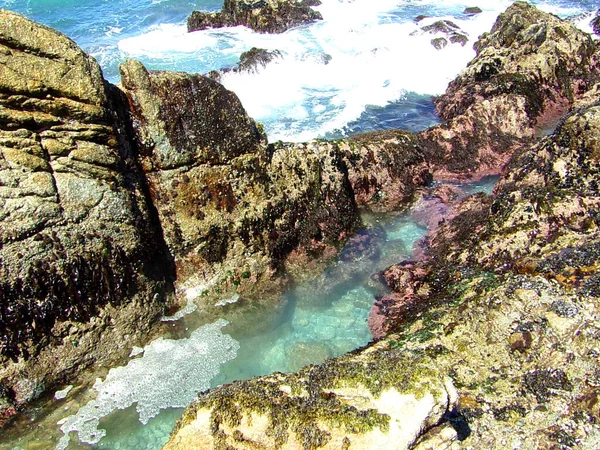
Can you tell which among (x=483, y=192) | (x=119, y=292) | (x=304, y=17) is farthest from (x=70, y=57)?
(x=304, y=17)

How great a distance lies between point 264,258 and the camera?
901 centimetres

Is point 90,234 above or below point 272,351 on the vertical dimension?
above

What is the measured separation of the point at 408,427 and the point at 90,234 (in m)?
5.52

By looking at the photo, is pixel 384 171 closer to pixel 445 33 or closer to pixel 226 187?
pixel 226 187

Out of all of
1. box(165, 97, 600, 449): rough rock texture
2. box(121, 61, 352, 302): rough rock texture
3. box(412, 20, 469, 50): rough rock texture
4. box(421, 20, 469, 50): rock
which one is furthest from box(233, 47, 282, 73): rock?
box(165, 97, 600, 449): rough rock texture

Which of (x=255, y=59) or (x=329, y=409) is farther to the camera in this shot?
(x=255, y=59)

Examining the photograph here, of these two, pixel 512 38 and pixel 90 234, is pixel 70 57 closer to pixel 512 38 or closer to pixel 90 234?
pixel 90 234

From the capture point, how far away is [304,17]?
96.9 ft

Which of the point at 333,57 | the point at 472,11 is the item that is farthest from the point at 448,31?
the point at 333,57

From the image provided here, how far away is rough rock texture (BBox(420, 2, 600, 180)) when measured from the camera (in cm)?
1273

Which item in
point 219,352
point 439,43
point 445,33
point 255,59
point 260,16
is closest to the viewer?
point 219,352

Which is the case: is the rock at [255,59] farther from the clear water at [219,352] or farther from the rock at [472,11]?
the rock at [472,11]

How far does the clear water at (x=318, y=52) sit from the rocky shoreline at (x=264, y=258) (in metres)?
6.92

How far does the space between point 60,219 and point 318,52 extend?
19645 mm
